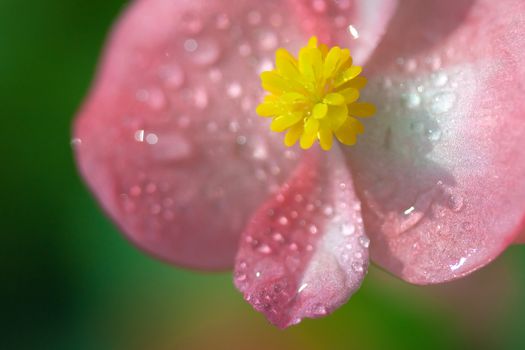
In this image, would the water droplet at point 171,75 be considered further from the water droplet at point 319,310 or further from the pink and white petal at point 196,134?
the water droplet at point 319,310

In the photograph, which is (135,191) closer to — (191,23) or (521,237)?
(191,23)

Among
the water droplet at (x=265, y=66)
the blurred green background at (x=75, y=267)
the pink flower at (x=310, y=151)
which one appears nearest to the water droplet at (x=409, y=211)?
the pink flower at (x=310, y=151)

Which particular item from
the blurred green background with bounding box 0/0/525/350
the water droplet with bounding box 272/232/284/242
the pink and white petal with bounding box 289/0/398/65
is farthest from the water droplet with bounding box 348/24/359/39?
the blurred green background with bounding box 0/0/525/350

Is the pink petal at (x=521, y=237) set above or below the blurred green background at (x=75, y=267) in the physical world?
above

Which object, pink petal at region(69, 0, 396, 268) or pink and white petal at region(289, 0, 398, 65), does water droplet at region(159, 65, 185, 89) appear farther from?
pink and white petal at region(289, 0, 398, 65)

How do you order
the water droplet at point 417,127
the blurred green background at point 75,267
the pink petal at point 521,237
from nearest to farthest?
1. the pink petal at point 521,237
2. the water droplet at point 417,127
3. the blurred green background at point 75,267

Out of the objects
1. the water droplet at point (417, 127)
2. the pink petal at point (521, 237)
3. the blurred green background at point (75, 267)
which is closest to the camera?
the pink petal at point (521, 237)

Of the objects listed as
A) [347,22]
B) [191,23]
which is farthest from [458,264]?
[191,23]

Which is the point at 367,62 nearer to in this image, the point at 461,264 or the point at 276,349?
the point at 461,264
